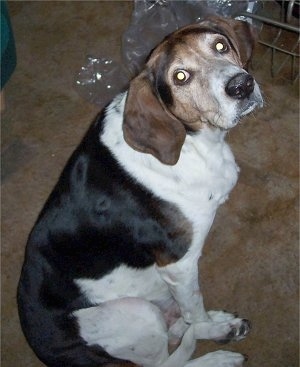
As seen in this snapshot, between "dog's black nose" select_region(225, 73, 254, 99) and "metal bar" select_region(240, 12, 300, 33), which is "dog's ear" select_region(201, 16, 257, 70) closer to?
"dog's black nose" select_region(225, 73, 254, 99)

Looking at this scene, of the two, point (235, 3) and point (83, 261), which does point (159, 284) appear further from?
point (235, 3)

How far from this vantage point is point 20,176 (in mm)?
3621

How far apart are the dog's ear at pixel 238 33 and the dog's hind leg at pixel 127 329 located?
122 centimetres

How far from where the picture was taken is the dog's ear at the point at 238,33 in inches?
88.7

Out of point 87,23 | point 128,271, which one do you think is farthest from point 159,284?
point 87,23

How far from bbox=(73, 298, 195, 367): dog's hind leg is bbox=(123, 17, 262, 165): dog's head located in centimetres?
76

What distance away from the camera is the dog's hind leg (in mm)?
2365

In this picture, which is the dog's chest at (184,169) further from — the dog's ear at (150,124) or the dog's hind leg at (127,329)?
the dog's hind leg at (127,329)

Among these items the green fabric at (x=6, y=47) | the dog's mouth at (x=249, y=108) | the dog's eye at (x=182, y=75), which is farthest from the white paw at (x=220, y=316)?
the green fabric at (x=6, y=47)

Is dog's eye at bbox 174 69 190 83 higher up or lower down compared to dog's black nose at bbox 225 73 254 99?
lower down

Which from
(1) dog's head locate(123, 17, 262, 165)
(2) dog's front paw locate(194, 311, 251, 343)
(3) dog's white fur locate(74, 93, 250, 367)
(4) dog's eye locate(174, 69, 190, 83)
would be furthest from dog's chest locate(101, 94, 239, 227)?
(2) dog's front paw locate(194, 311, 251, 343)

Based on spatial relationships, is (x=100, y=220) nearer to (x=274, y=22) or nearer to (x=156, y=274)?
(x=156, y=274)

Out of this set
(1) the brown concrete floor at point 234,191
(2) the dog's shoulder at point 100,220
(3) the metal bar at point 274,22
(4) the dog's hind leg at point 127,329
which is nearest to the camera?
(2) the dog's shoulder at point 100,220

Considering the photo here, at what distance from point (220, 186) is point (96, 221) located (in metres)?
0.60
